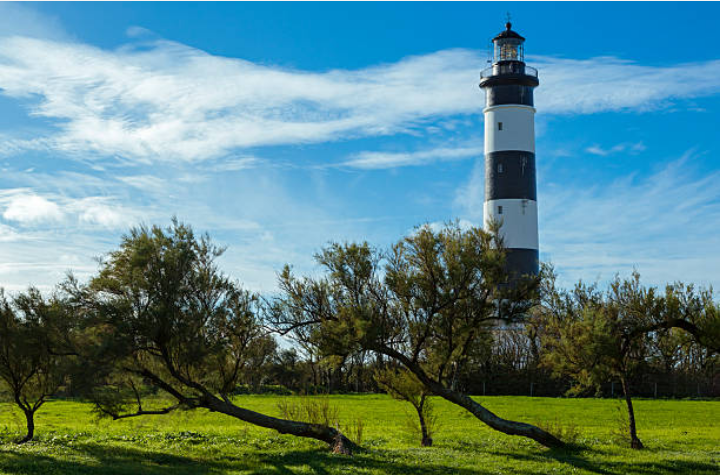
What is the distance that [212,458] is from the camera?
59.9 feet

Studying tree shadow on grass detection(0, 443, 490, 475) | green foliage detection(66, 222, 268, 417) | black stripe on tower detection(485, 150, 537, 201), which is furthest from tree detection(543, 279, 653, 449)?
black stripe on tower detection(485, 150, 537, 201)

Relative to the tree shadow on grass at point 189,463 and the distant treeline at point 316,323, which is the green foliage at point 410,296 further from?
the tree shadow on grass at point 189,463

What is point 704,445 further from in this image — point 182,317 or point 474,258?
point 182,317

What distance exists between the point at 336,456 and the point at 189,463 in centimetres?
367

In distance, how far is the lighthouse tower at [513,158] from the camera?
143 ft

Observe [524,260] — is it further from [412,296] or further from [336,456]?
[336,456]

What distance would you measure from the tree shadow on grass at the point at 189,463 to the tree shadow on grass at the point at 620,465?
9.22 ft

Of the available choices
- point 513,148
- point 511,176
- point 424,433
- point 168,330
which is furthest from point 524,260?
point 168,330

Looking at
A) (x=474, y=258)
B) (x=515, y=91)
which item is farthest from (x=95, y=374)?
(x=515, y=91)

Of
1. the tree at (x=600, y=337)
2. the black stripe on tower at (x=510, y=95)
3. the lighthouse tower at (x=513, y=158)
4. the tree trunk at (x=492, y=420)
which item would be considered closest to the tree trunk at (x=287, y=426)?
the tree trunk at (x=492, y=420)

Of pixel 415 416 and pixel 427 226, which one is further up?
pixel 427 226

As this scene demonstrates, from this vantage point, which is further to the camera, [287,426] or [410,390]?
[410,390]

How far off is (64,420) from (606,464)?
2426 centimetres

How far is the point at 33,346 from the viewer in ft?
63.2
